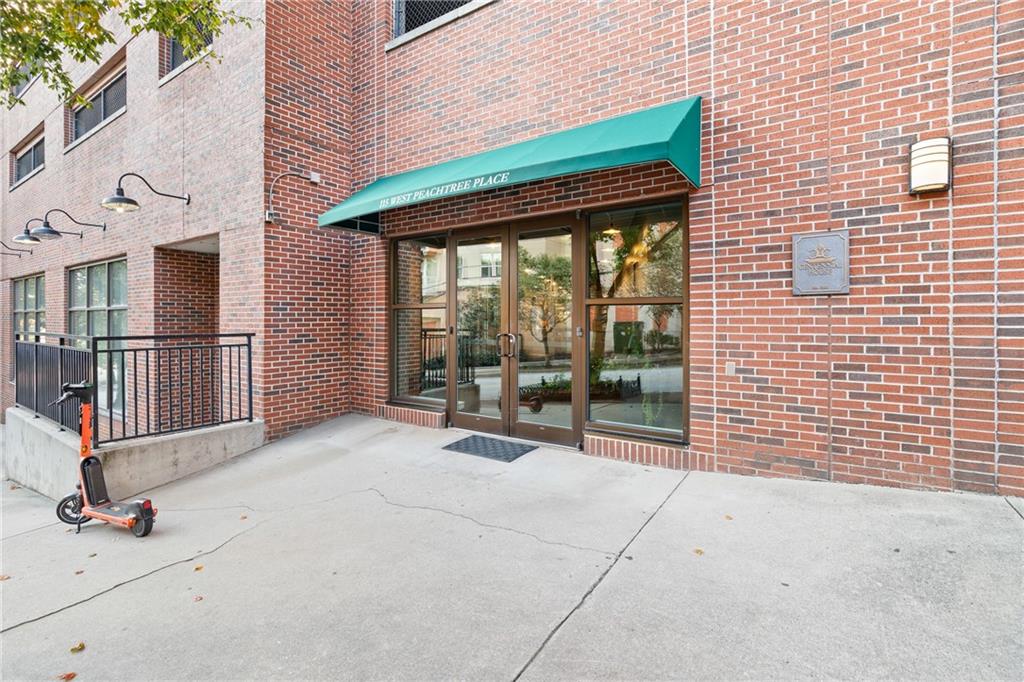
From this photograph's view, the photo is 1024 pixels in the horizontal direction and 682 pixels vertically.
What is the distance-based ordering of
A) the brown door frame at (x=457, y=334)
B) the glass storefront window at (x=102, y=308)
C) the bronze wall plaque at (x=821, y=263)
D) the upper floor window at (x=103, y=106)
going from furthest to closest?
1. the upper floor window at (x=103, y=106)
2. the glass storefront window at (x=102, y=308)
3. the brown door frame at (x=457, y=334)
4. the bronze wall plaque at (x=821, y=263)

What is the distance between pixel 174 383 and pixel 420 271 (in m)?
4.54

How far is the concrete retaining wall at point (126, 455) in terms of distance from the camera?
15.5 feet

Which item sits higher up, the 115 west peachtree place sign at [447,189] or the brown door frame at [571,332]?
the 115 west peachtree place sign at [447,189]

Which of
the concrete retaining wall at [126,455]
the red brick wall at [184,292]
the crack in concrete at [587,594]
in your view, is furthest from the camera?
the red brick wall at [184,292]

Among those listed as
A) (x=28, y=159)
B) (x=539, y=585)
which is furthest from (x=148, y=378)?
(x=28, y=159)

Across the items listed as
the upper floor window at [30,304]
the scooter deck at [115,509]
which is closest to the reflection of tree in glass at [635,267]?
the scooter deck at [115,509]

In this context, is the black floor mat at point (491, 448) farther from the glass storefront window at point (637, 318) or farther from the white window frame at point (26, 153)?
the white window frame at point (26, 153)

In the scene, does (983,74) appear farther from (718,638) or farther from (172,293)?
(172,293)

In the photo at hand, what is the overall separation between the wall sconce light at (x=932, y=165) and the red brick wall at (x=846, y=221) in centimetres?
10

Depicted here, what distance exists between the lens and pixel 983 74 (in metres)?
3.34

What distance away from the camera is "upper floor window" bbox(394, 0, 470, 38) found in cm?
647

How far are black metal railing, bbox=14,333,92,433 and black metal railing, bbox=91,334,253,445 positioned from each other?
0.79 ft

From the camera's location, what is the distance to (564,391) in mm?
5258

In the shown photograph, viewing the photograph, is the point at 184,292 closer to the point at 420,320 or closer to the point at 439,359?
the point at 420,320
